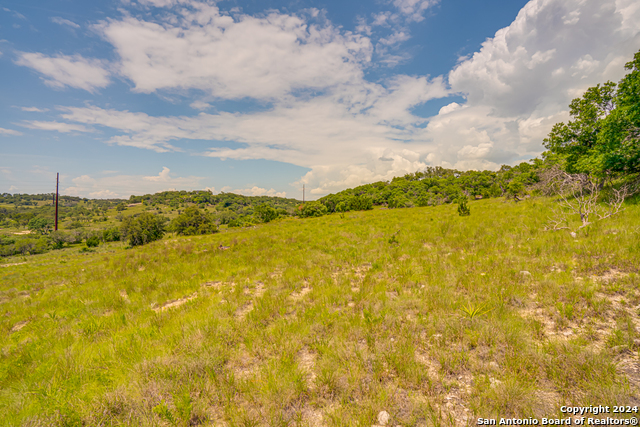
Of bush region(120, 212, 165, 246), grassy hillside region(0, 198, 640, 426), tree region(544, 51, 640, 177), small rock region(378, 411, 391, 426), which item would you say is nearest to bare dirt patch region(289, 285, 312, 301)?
grassy hillside region(0, 198, 640, 426)

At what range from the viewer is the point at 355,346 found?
13.8 ft

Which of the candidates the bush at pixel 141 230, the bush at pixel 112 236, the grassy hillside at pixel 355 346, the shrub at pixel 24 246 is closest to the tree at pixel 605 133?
the grassy hillside at pixel 355 346

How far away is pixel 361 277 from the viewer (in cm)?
793

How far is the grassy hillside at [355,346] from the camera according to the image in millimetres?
3027

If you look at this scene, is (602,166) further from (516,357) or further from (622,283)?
(516,357)

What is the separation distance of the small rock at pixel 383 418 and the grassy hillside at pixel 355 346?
0.07 m

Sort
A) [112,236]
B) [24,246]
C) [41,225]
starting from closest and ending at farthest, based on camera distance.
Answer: [24,246] → [112,236] → [41,225]

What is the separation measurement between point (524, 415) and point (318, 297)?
459 cm

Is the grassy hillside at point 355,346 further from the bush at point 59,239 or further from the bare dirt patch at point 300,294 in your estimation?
the bush at point 59,239

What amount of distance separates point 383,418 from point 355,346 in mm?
1384

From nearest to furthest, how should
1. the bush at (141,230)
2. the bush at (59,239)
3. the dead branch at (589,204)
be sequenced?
the dead branch at (589,204), the bush at (141,230), the bush at (59,239)

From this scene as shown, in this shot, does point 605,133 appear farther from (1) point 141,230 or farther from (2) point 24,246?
(2) point 24,246

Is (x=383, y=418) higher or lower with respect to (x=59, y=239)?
higher

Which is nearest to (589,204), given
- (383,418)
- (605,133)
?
(605,133)
